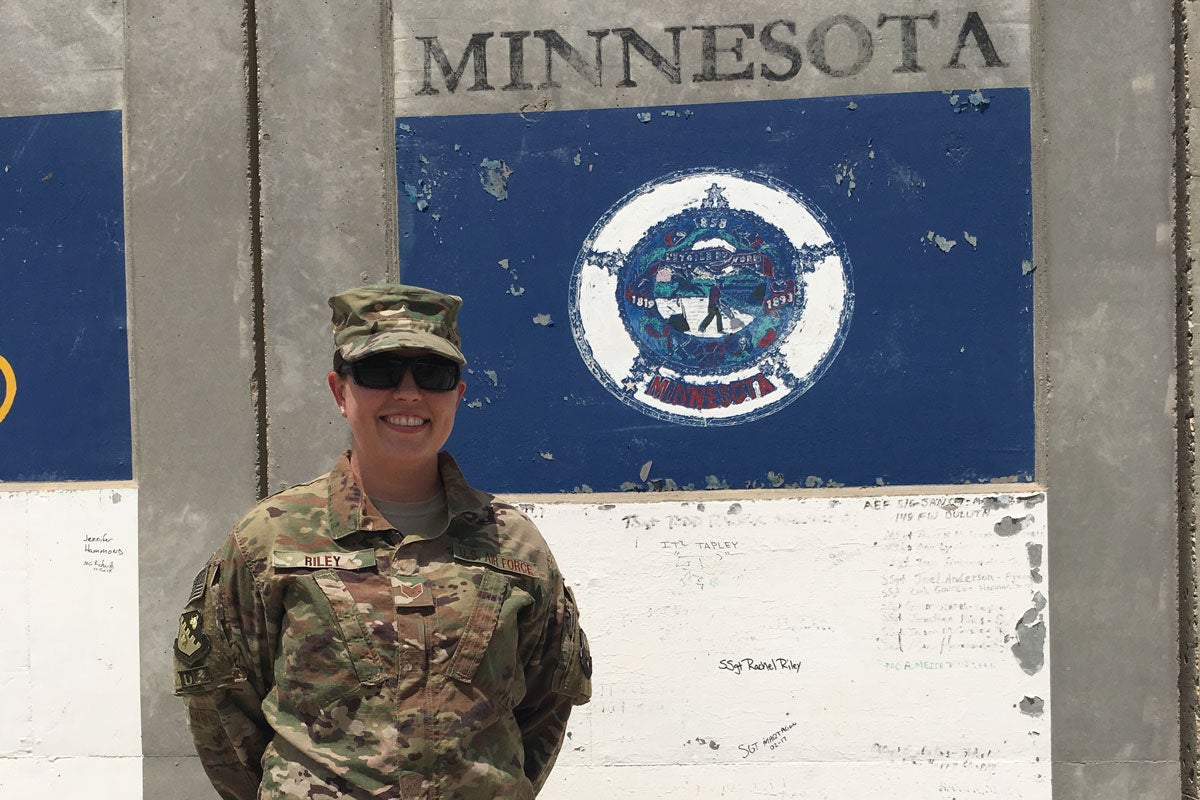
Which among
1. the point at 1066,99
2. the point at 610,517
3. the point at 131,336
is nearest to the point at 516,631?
the point at 610,517

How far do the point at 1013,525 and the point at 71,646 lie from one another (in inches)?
127

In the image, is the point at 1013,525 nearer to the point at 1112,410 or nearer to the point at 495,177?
the point at 1112,410

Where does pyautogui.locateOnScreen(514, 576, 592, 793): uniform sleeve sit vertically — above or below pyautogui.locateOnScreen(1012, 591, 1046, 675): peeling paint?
above

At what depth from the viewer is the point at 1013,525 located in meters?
4.00

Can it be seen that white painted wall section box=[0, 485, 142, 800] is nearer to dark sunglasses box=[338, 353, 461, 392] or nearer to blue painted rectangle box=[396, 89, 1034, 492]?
blue painted rectangle box=[396, 89, 1034, 492]

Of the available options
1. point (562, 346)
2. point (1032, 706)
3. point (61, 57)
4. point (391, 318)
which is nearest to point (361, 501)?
point (391, 318)

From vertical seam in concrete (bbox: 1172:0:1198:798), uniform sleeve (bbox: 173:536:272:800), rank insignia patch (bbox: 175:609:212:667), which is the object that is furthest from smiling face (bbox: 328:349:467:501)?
vertical seam in concrete (bbox: 1172:0:1198:798)

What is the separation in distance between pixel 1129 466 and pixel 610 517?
5.61ft

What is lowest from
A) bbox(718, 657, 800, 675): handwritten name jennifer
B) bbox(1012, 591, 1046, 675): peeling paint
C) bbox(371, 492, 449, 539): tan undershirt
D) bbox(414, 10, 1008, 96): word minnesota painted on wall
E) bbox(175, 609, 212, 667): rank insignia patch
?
bbox(718, 657, 800, 675): handwritten name jennifer

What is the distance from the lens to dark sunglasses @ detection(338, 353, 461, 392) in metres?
2.42

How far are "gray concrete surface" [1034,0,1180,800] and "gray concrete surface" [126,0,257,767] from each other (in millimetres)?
2734

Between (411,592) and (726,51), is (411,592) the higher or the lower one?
the lower one

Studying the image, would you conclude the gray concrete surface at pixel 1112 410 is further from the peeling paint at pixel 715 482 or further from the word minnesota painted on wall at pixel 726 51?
the peeling paint at pixel 715 482

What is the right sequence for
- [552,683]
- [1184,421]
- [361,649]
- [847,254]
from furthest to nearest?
1. [847,254]
2. [1184,421]
3. [552,683]
4. [361,649]
